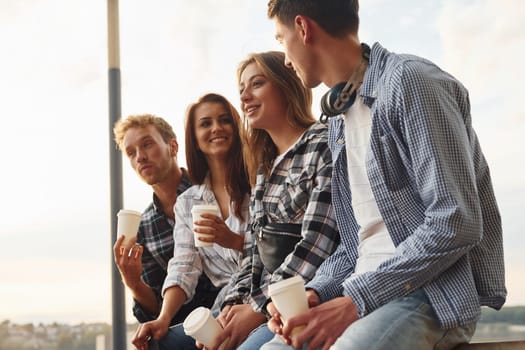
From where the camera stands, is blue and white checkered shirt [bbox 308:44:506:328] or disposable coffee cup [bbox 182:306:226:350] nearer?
blue and white checkered shirt [bbox 308:44:506:328]

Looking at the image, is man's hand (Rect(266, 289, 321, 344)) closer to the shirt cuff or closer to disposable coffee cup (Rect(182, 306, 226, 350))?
the shirt cuff

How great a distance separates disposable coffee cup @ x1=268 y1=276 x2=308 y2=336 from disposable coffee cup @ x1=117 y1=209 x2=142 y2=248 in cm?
97

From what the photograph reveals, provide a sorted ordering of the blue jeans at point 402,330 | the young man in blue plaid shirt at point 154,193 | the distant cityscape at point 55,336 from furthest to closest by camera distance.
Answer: the distant cityscape at point 55,336
the young man in blue plaid shirt at point 154,193
the blue jeans at point 402,330

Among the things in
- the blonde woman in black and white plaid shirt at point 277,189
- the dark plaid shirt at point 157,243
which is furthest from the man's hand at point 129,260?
the blonde woman in black and white plaid shirt at point 277,189

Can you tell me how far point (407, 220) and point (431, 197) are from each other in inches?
3.4

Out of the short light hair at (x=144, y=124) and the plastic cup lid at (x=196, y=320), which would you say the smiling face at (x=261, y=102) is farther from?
the short light hair at (x=144, y=124)

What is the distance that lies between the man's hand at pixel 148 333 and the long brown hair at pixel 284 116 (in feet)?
1.72

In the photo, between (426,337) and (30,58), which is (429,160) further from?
(30,58)

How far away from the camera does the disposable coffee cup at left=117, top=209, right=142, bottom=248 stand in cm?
199

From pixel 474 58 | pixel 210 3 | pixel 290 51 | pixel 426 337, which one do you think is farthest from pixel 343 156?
pixel 210 3

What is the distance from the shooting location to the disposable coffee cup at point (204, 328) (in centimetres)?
161

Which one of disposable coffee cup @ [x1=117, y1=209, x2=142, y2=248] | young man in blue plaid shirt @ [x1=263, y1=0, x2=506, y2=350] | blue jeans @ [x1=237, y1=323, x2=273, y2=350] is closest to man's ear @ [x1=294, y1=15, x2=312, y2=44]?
young man in blue plaid shirt @ [x1=263, y1=0, x2=506, y2=350]

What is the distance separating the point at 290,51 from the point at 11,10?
7.27 feet

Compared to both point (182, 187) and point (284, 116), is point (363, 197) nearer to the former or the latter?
point (284, 116)
